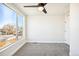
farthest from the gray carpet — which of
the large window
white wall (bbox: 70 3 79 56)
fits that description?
white wall (bbox: 70 3 79 56)

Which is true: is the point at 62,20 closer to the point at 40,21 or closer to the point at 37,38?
the point at 40,21

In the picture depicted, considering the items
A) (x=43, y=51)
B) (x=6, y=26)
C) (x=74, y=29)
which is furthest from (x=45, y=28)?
(x=74, y=29)

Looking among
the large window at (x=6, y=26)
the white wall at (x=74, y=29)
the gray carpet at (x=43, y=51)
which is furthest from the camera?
the gray carpet at (x=43, y=51)

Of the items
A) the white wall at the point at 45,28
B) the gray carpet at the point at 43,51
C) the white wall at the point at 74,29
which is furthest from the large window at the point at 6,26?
the white wall at the point at 45,28

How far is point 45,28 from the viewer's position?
32.1 ft

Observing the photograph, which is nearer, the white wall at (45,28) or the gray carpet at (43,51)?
the gray carpet at (43,51)

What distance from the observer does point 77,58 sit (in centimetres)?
121

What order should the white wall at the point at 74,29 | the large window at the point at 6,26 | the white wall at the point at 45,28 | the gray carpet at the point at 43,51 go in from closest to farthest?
the white wall at the point at 74,29
the large window at the point at 6,26
the gray carpet at the point at 43,51
the white wall at the point at 45,28

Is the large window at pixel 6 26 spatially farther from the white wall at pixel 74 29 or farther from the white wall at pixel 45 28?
the white wall at pixel 45 28

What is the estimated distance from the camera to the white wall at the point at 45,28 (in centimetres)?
968

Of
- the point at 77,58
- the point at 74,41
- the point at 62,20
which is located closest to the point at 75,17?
the point at 74,41

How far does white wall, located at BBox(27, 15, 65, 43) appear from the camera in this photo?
9680 mm

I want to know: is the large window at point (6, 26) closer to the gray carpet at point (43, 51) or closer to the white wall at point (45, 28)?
the gray carpet at point (43, 51)

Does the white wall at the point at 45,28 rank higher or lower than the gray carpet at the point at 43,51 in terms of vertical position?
higher
